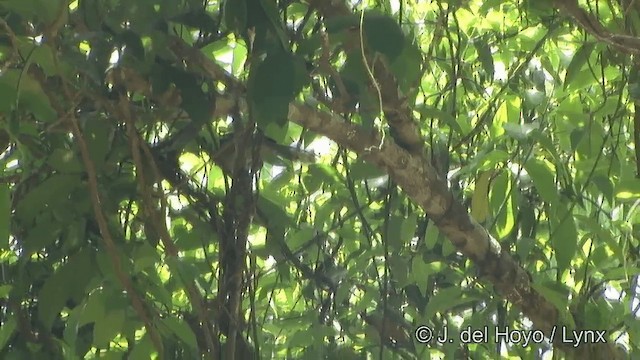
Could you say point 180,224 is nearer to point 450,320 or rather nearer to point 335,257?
point 335,257

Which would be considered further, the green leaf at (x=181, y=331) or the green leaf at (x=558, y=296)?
the green leaf at (x=558, y=296)


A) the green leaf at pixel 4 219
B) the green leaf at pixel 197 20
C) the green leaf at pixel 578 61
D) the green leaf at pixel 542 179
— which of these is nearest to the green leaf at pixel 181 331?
the green leaf at pixel 4 219

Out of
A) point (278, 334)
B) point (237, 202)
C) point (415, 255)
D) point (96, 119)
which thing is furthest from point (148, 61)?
point (278, 334)

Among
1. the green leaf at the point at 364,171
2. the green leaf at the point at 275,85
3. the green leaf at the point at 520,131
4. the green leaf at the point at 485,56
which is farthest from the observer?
the green leaf at the point at 485,56

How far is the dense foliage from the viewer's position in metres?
0.84

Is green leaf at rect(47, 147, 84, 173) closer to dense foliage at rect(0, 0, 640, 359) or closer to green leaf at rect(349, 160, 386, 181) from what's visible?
dense foliage at rect(0, 0, 640, 359)

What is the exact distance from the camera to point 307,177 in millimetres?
1158

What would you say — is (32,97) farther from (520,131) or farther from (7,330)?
(520,131)

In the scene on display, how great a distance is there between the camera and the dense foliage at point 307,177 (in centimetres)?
84

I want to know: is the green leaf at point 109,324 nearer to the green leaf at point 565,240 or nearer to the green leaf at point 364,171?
the green leaf at point 364,171

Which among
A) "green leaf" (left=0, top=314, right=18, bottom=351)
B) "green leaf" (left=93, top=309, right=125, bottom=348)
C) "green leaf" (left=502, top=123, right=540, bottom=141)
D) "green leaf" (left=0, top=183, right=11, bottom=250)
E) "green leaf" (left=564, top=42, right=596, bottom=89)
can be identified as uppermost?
"green leaf" (left=564, top=42, right=596, bottom=89)

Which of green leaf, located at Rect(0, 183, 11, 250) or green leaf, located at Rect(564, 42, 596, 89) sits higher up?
green leaf, located at Rect(564, 42, 596, 89)

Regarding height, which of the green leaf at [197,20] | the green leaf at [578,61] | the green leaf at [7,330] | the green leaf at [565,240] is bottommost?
the green leaf at [7,330]

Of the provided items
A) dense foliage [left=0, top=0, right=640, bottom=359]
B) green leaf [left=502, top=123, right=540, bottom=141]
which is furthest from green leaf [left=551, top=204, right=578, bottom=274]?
green leaf [left=502, top=123, right=540, bottom=141]
